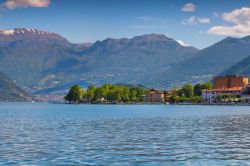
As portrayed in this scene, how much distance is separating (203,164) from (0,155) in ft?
51.7

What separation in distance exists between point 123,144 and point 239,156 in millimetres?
12955

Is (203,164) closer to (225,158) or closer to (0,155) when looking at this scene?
(225,158)

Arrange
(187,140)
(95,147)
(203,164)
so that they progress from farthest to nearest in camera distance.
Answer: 1. (187,140)
2. (95,147)
3. (203,164)

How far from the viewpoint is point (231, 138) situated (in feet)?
177

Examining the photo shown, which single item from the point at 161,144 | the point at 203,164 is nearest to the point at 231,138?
the point at 161,144

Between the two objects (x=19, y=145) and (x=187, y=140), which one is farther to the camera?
(x=187, y=140)

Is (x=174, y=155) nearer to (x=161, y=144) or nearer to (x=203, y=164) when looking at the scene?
(x=203, y=164)

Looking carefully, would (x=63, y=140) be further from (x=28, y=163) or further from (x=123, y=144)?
(x=28, y=163)

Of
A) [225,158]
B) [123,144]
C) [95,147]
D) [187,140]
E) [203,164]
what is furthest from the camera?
[187,140]

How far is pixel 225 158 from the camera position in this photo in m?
37.5

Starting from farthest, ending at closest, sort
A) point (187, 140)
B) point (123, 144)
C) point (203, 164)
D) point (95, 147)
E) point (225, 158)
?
1. point (187, 140)
2. point (123, 144)
3. point (95, 147)
4. point (225, 158)
5. point (203, 164)

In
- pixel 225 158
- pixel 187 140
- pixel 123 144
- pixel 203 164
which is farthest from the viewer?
pixel 187 140

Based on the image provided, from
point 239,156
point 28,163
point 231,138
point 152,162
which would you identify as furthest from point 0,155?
point 231,138

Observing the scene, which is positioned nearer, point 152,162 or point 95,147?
point 152,162
